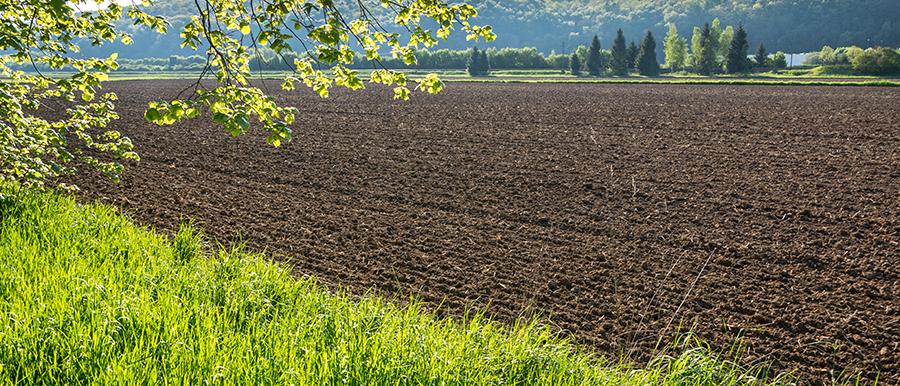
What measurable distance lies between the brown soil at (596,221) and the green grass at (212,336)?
0.84m

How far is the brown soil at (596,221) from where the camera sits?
5617mm

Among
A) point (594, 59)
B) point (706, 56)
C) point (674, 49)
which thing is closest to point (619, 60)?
point (594, 59)

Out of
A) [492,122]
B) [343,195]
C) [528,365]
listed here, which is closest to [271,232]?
[343,195]

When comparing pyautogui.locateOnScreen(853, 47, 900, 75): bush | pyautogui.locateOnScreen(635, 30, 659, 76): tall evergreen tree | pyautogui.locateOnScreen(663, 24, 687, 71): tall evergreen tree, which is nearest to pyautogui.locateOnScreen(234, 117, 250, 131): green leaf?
pyautogui.locateOnScreen(853, 47, 900, 75): bush

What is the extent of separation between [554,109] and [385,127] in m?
10.6

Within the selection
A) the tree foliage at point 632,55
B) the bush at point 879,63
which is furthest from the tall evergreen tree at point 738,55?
the tree foliage at point 632,55

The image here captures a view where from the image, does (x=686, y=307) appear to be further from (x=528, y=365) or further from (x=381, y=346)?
(x=381, y=346)

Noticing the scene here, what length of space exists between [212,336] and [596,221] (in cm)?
664

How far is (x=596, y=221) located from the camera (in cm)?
862

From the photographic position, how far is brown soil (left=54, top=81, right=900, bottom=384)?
18.4ft

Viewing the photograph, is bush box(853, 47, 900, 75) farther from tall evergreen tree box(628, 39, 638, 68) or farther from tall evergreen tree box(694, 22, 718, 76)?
tall evergreen tree box(628, 39, 638, 68)

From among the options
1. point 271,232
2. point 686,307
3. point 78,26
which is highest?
point 78,26

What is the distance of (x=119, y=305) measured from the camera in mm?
3840

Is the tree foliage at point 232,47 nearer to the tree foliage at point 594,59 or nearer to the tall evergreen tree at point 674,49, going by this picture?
the tree foliage at point 594,59
